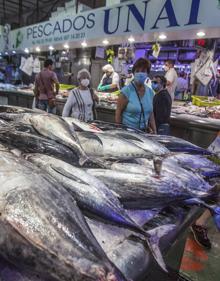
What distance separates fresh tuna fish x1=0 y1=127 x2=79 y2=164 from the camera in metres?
1.27

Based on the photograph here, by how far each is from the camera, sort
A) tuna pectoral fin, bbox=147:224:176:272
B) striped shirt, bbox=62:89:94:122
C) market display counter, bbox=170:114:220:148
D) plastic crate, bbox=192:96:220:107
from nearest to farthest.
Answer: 1. tuna pectoral fin, bbox=147:224:176:272
2. striped shirt, bbox=62:89:94:122
3. market display counter, bbox=170:114:220:148
4. plastic crate, bbox=192:96:220:107

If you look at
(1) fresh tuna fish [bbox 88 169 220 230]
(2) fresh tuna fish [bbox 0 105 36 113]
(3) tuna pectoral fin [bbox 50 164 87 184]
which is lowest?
(1) fresh tuna fish [bbox 88 169 220 230]

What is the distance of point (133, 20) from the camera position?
4.61 m

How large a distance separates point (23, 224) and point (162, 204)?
2.13 ft

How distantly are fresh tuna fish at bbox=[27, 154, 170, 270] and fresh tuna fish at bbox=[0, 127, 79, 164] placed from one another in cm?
16

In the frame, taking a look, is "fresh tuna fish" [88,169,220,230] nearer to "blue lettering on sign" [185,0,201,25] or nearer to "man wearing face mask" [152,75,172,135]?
"man wearing face mask" [152,75,172,135]

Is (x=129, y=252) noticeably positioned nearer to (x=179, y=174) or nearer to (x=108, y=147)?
(x=179, y=174)

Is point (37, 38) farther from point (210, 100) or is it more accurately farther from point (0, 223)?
point (0, 223)

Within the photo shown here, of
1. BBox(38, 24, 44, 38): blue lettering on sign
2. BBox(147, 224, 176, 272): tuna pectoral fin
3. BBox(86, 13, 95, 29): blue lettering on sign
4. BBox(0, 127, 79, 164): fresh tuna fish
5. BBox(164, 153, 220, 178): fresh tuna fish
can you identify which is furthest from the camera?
BBox(38, 24, 44, 38): blue lettering on sign

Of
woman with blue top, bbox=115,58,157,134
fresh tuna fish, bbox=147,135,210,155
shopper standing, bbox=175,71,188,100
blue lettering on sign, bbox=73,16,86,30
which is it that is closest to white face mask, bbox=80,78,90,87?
woman with blue top, bbox=115,58,157,134

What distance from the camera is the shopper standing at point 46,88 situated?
602 centimetres

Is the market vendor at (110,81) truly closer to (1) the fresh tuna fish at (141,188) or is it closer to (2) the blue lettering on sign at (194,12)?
(2) the blue lettering on sign at (194,12)

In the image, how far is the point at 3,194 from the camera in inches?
31.5

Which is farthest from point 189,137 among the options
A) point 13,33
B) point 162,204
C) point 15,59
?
point 15,59
